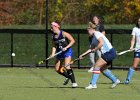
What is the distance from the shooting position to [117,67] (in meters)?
24.3

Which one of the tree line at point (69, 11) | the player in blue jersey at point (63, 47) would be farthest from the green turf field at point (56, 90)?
the tree line at point (69, 11)

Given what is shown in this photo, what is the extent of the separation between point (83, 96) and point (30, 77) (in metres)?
5.97

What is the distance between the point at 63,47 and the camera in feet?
51.1

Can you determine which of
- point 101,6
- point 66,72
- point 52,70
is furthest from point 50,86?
point 101,6

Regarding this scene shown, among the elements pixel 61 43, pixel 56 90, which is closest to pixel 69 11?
pixel 61 43

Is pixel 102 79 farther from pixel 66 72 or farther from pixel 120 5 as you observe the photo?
pixel 120 5

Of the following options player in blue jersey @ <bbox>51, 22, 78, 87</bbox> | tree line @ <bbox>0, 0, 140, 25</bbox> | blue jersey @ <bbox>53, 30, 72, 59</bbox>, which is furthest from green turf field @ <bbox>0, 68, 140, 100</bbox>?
tree line @ <bbox>0, 0, 140, 25</bbox>

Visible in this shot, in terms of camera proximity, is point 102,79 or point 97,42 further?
point 102,79

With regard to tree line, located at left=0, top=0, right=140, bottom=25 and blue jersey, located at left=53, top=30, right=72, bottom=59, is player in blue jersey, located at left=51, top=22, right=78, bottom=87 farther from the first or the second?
tree line, located at left=0, top=0, right=140, bottom=25

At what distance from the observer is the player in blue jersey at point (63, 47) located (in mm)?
15336

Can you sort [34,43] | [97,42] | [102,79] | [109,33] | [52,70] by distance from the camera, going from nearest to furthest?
[97,42]
[102,79]
[52,70]
[109,33]
[34,43]

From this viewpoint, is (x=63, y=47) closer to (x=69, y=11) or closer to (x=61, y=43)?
(x=61, y=43)

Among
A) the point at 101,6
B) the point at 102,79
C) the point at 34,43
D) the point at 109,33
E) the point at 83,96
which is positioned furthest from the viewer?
the point at 101,6

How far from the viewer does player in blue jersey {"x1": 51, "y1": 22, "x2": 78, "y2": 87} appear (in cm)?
1534
